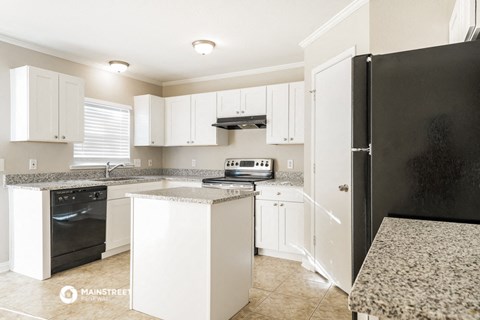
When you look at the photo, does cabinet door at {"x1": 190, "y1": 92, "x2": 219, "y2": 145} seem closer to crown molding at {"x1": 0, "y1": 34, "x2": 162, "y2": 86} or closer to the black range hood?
the black range hood

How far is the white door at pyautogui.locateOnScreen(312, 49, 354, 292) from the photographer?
103 inches

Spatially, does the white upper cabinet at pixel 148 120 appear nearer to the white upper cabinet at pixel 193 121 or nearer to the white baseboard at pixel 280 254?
the white upper cabinet at pixel 193 121

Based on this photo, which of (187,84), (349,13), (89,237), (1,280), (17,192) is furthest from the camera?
(187,84)

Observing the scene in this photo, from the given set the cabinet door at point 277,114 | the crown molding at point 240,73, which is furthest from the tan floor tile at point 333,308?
the crown molding at point 240,73

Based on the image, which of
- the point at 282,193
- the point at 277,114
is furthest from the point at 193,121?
the point at 282,193

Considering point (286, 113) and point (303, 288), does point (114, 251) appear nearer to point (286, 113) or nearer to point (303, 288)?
point (303, 288)

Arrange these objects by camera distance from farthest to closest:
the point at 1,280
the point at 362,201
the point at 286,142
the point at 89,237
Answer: the point at 286,142 → the point at 89,237 → the point at 1,280 → the point at 362,201

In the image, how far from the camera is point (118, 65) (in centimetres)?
400

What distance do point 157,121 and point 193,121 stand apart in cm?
62

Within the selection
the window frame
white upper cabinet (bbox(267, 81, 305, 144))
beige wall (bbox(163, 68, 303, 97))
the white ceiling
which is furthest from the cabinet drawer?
the window frame

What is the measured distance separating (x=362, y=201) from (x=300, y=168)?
259cm

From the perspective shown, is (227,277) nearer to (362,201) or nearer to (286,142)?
(362,201)

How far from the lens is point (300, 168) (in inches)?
162

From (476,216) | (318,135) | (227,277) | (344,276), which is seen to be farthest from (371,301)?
(318,135)
